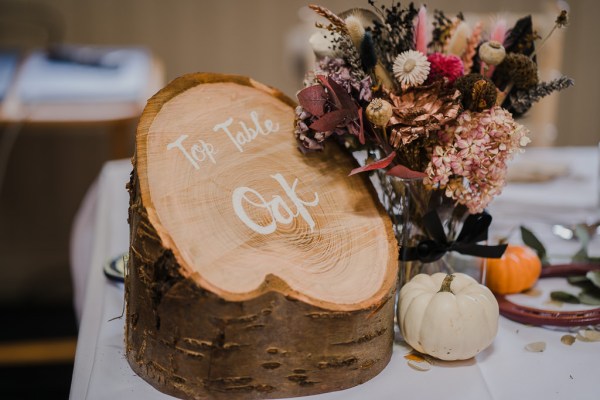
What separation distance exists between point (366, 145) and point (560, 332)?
406 mm

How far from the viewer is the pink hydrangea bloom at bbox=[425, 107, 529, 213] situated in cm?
91

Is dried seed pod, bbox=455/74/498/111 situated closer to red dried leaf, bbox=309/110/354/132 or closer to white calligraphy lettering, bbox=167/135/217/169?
red dried leaf, bbox=309/110/354/132

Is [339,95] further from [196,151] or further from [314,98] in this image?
[196,151]

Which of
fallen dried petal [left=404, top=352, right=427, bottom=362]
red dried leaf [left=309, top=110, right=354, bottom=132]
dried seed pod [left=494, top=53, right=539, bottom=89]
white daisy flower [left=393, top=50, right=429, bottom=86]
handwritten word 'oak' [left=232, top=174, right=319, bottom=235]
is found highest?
white daisy flower [left=393, top=50, right=429, bottom=86]

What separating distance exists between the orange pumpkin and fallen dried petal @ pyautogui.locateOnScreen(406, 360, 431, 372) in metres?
0.28

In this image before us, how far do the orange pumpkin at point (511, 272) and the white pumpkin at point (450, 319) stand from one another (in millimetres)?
201

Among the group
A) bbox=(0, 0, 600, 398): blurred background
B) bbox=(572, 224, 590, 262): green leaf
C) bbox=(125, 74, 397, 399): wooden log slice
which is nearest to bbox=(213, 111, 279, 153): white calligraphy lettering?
bbox=(125, 74, 397, 399): wooden log slice

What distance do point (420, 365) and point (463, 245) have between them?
0.21m

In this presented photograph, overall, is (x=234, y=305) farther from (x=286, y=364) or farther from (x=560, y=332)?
(x=560, y=332)

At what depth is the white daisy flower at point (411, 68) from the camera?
91 cm

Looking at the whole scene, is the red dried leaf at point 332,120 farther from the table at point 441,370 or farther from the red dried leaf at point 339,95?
the table at point 441,370

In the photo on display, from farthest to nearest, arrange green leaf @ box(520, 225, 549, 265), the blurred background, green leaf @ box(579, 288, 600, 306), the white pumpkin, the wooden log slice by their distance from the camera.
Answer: the blurred background, green leaf @ box(520, 225, 549, 265), green leaf @ box(579, 288, 600, 306), the white pumpkin, the wooden log slice

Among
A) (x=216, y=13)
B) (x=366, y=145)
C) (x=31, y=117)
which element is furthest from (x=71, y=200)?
(x=366, y=145)

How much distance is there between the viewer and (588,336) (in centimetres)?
102
